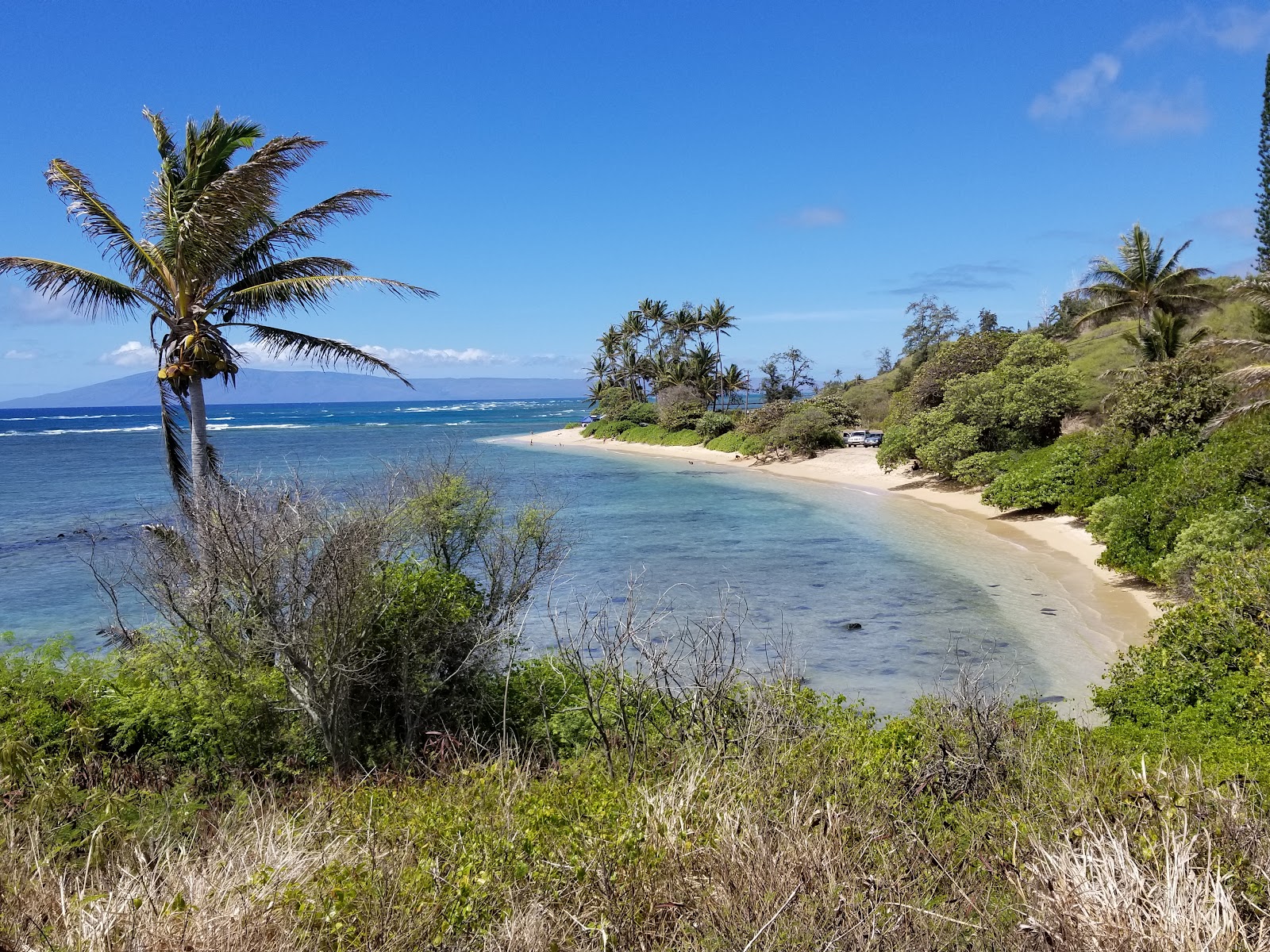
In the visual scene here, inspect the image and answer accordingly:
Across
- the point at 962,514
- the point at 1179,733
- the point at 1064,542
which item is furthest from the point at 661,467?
the point at 1179,733

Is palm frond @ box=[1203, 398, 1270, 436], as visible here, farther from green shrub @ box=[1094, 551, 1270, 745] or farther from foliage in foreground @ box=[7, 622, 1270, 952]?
foliage in foreground @ box=[7, 622, 1270, 952]

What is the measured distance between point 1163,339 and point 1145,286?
348 cm

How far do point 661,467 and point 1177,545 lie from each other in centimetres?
3725

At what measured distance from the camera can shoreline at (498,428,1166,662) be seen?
16.2 m

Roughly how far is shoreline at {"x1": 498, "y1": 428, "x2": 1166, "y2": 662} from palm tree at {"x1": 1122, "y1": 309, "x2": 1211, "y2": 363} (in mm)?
9530

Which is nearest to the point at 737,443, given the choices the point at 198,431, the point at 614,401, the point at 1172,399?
the point at 614,401

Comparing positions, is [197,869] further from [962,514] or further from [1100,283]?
[1100,283]

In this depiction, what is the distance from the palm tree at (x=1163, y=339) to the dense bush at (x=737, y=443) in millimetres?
22888

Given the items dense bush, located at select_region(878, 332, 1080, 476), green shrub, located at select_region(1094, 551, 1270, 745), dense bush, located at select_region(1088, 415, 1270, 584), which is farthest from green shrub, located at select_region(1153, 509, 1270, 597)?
dense bush, located at select_region(878, 332, 1080, 476)

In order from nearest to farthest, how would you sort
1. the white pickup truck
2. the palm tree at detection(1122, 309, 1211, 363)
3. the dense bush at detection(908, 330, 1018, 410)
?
the palm tree at detection(1122, 309, 1211, 363)
the dense bush at detection(908, 330, 1018, 410)
the white pickup truck

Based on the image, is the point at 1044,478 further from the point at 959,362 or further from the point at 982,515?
the point at 959,362

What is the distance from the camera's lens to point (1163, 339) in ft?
105

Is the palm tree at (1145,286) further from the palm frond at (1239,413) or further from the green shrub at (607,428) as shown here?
the green shrub at (607,428)

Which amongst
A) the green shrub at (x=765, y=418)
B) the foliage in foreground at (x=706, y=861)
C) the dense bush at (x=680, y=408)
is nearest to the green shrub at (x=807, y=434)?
the green shrub at (x=765, y=418)
